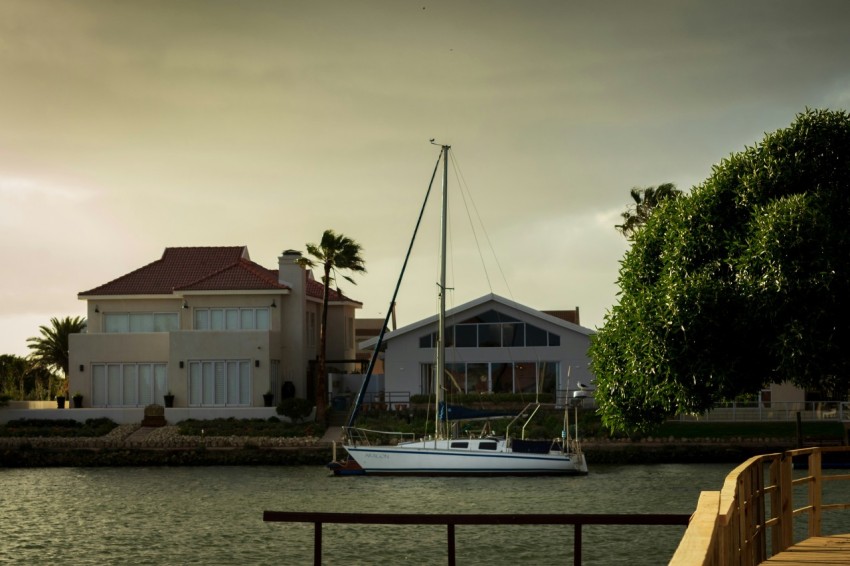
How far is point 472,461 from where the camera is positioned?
49.2 m

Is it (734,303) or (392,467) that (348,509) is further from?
(734,303)

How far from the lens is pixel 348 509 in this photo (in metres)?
39.4

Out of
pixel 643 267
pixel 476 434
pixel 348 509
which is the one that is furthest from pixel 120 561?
pixel 476 434

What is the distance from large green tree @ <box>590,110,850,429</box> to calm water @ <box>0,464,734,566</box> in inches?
165

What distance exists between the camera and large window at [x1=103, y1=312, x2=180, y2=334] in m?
66.0

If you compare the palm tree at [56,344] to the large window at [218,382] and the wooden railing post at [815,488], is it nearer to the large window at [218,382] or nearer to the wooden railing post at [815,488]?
the large window at [218,382]

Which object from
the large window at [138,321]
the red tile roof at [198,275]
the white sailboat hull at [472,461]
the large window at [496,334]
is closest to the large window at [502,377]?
the large window at [496,334]

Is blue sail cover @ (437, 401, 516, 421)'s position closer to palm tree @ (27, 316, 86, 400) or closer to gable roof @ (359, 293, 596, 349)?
gable roof @ (359, 293, 596, 349)

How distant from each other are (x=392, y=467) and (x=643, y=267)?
22.4 metres

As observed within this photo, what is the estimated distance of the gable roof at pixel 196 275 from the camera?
2532 inches

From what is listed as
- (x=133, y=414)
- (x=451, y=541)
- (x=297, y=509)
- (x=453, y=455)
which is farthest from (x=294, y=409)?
(x=451, y=541)

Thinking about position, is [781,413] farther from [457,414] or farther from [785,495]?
[785,495]

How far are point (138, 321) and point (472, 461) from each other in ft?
79.7

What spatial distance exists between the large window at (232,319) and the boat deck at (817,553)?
51255mm
